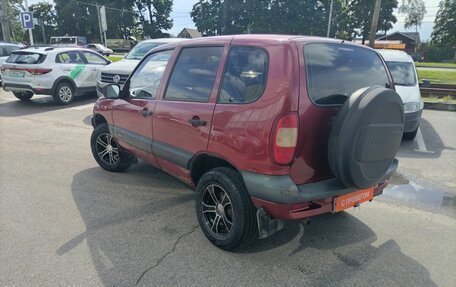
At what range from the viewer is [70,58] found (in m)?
10.6

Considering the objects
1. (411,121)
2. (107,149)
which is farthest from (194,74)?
(411,121)

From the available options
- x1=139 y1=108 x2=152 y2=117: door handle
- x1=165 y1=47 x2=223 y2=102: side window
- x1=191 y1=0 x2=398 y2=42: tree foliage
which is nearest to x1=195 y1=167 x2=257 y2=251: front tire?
x1=165 y1=47 x2=223 y2=102: side window

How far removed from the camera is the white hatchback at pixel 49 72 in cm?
973

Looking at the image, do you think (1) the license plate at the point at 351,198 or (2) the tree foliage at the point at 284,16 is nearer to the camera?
(1) the license plate at the point at 351,198

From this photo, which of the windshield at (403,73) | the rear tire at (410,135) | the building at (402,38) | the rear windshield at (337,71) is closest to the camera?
the rear windshield at (337,71)

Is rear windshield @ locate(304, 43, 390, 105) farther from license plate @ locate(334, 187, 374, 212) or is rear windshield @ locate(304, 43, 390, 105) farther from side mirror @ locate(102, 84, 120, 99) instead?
side mirror @ locate(102, 84, 120, 99)

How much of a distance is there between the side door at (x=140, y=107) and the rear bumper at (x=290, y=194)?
1602 mm

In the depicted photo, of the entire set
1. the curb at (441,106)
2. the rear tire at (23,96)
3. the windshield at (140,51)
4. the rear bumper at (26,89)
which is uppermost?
the windshield at (140,51)

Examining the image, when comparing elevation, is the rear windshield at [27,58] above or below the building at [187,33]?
below

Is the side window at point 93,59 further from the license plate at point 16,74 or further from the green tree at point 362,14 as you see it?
the green tree at point 362,14

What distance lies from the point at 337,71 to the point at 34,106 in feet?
32.9

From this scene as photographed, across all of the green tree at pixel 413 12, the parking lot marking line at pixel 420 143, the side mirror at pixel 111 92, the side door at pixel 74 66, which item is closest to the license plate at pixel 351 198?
the side mirror at pixel 111 92

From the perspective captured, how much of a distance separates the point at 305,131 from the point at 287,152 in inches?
8.3

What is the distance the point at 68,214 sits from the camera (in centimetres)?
368
